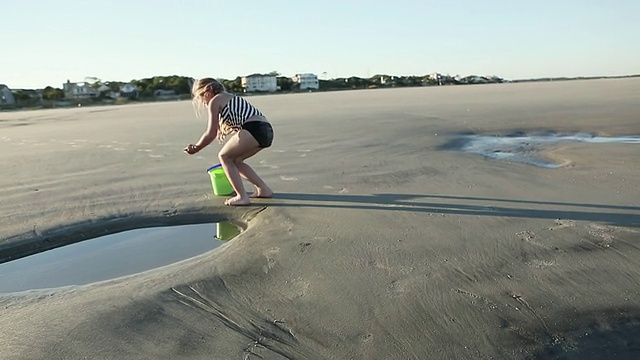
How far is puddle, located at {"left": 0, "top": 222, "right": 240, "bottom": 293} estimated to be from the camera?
365 centimetres

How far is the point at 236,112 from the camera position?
5430 millimetres

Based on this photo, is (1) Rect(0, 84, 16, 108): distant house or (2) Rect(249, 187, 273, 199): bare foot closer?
(2) Rect(249, 187, 273, 199): bare foot

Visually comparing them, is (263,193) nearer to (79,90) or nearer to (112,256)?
(112,256)

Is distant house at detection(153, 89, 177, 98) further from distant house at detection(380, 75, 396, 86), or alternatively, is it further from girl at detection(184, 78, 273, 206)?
girl at detection(184, 78, 273, 206)

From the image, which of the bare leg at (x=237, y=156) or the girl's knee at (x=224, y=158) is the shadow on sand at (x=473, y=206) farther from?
the girl's knee at (x=224, y=158)

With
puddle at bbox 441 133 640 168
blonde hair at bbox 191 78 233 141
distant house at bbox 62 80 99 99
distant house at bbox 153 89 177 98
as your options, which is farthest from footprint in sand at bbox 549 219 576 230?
distant house at bbox 62 80 99 99

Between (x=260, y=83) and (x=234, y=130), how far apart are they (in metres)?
103

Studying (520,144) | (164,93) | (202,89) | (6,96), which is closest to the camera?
(202,89)

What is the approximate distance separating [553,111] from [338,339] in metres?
14.8

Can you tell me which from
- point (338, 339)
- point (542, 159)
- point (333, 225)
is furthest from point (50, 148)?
point (338, 339)

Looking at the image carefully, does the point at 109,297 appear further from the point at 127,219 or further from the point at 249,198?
the point at 249,198

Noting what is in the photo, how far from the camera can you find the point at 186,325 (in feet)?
8.91

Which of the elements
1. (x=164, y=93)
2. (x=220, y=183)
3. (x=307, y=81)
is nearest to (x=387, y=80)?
(x=307, y=81)

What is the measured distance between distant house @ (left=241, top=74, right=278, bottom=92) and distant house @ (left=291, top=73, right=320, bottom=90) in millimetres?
5672
